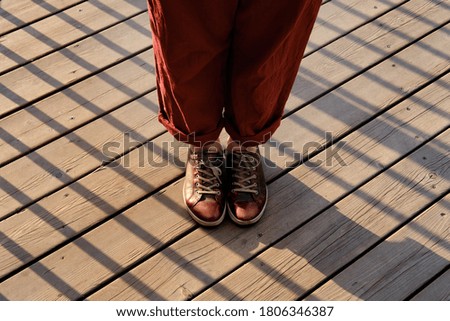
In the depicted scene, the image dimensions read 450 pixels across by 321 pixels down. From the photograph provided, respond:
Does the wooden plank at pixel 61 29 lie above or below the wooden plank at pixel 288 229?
above

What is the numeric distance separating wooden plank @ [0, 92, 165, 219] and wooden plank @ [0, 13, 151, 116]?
0.22 m

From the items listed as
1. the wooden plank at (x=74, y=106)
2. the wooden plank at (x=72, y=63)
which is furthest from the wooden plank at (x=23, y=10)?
the wooden plank at (x=74, y=106)

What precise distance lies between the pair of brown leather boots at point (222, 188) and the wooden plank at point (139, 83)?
0.36m

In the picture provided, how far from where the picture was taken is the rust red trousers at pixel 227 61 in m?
1.30

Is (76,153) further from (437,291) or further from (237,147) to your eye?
(437,291)

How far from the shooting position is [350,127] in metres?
2.01

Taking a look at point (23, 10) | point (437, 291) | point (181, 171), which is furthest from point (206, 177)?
point (23, 10)

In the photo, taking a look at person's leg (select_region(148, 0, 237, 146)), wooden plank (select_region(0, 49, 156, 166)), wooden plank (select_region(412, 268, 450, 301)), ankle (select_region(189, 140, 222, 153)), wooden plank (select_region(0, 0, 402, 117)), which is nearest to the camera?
person's leg (select_region(148, 0, 237, 146))

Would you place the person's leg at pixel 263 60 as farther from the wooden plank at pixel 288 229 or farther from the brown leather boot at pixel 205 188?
the wooden plank at pixel 288 229

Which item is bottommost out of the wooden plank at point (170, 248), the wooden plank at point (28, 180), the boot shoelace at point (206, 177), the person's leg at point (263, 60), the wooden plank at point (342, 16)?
the wooden plank at point (170, 248)

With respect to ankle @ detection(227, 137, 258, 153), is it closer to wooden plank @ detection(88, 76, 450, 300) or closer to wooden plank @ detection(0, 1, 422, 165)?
wooden plank @ detection(88, 76, 450, 300)

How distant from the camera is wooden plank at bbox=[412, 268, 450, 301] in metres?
1.65

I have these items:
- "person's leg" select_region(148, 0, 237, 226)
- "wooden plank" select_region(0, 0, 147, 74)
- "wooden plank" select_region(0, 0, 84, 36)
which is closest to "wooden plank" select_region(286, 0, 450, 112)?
"person's leg" select_region(148, 0, 237, 226)
